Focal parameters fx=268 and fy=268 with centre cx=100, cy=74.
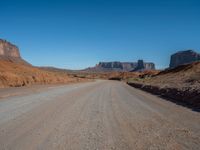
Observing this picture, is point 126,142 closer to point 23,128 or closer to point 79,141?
point 79,141

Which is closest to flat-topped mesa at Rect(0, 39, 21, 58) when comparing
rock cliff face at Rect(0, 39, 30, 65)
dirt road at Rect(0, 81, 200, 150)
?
rock cliff face at Rect(0, 39, 30, 65)

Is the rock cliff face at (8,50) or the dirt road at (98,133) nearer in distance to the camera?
the dirt road at (98,133)

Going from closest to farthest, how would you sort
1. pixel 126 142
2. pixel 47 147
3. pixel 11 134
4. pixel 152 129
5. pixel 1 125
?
pixel 47 147
pixel 126 142
pixel 11 134
pixel 152 129
pixel 1 125

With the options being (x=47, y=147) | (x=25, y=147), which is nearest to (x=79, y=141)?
(x=47, y=147)

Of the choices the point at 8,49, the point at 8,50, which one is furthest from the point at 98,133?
the point at 8,49

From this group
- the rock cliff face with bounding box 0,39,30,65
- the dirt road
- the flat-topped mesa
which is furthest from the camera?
the flat-topped mesa

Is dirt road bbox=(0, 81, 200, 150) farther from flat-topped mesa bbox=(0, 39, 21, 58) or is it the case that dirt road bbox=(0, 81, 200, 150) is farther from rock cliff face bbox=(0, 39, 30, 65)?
flat-topped mesa bbox=(0, 39, 21, 58)

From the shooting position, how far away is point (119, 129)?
27.8 ft

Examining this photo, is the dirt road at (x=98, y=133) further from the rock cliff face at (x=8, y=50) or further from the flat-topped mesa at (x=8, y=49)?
the flat-topped mesa at (x=8, y=49)

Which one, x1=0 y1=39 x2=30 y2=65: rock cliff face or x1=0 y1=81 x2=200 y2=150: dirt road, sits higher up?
x1=0 y1=39 x2=30 y2=65: rock cliff face

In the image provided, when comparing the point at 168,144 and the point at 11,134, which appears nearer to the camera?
the point at 168,144

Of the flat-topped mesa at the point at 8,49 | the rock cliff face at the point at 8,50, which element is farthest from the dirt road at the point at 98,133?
the flat-topped mesa at the point at 8,49

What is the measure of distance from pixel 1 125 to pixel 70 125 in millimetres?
2329

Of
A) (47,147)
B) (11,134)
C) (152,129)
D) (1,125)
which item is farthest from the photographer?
(1,125)
